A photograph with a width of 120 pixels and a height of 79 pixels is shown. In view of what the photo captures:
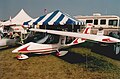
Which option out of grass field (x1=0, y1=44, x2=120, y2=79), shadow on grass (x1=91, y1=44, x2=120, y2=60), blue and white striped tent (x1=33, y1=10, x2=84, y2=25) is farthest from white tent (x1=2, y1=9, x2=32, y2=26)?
grass field (x1=0, y1=44, x2=120, y2=79)

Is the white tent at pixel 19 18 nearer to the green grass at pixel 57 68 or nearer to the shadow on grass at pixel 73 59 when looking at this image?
the green grass at pixel 57 68

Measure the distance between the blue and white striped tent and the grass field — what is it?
4.92m

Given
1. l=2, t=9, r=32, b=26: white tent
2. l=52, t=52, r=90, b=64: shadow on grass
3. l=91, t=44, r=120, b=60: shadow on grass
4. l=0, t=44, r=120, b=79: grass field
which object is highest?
l=2, t=9, r=32, b=26: white tent

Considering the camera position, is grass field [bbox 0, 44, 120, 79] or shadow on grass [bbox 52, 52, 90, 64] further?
shadow on grass [bbox 52, 52, 90, 64]

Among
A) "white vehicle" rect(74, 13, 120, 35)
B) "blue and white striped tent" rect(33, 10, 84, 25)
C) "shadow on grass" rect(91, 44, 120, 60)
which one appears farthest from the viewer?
"white vehicle" rect(74, 13, 120, 35)

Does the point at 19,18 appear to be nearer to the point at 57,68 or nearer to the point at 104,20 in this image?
the point at 104,20

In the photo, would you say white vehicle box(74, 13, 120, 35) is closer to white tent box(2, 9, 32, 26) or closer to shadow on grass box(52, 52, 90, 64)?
white tent box(2, 9, 32, 26)

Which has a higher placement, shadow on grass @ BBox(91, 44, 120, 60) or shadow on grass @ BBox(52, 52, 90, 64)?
shadow on grass @ BBox(52, 52, 90, 64)

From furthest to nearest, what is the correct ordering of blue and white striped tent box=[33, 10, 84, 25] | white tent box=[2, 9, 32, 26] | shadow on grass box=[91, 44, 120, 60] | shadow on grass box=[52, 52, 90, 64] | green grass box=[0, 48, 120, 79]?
white tent box=[2, 9, 32, 26]
blue and white striped tent box=[33, 10, 84, 25]
shadow on grass box=[91, 44, 120, 60]
shadow on grass box=[52, 52, 90, 64]
green grass box=[0, 48, 120, 79]

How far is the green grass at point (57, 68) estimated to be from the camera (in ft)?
26.6

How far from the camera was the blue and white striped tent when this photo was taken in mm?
16219

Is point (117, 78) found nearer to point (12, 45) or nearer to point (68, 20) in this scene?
point (68, 20)

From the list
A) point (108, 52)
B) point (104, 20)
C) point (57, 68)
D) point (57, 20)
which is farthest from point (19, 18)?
point (57, 68)

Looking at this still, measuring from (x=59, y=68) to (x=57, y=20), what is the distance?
26.3ft
